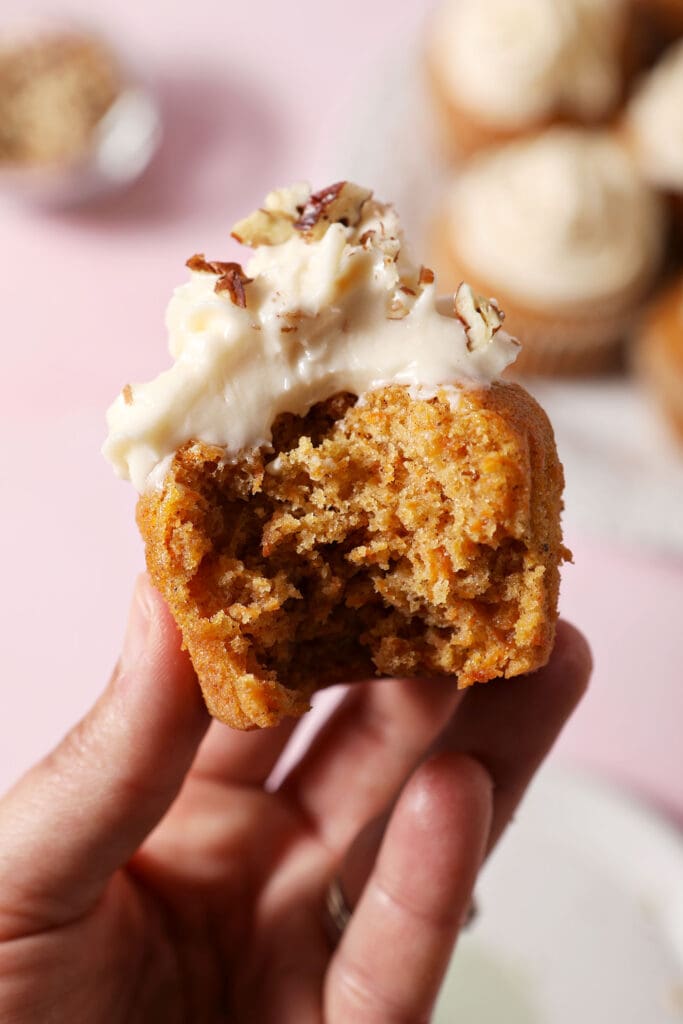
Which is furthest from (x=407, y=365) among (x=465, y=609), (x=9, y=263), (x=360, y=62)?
(x=360, y=62)

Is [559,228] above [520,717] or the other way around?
above

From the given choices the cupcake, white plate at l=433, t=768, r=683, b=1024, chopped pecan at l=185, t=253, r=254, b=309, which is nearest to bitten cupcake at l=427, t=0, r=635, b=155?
the cupcake

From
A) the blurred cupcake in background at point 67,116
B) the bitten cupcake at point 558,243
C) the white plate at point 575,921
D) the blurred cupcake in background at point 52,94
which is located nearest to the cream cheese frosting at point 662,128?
the bitten cupcake at point 558,243

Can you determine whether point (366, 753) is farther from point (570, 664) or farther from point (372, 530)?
point (372, 530)

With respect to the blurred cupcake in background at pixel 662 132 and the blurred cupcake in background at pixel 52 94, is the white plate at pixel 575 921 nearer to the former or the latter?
the blurred cupcake in background at pixel 662 132

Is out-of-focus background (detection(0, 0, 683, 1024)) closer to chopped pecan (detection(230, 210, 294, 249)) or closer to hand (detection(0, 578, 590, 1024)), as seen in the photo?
hand (detection(0, 578, 590, 1024))

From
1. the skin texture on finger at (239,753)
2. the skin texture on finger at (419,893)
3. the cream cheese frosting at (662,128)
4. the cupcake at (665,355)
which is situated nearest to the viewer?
the skin texture on finger at (419,893)

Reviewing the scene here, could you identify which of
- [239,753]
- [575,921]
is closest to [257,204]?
[239,753]
